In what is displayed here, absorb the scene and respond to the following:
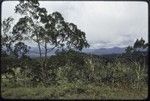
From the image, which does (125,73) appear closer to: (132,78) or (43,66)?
(132,78)

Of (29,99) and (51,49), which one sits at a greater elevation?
(51,49)

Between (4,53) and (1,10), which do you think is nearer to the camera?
(1,10)

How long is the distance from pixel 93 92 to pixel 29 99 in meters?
1.86

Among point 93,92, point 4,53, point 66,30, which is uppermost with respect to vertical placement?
point 66,30

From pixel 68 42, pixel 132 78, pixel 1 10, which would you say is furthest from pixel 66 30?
pixel 1 10

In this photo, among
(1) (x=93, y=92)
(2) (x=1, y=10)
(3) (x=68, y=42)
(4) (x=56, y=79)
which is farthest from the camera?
(3) (x=68, y=42)

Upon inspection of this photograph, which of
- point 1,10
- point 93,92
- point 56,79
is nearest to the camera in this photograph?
point 1,10

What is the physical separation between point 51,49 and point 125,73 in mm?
2031

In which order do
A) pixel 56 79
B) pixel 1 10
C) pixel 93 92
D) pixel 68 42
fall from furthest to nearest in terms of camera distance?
1. pixel 68 42
2. pixel 56 79
3. pixel 93 92
4. pixel 1 10

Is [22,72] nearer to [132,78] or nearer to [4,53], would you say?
[4,53]

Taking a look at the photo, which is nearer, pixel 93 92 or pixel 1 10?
pixel 1 10

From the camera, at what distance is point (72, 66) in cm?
828

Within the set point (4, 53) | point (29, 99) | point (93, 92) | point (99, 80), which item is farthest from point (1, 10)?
point (99, 80)

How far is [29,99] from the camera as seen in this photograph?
4750mm
